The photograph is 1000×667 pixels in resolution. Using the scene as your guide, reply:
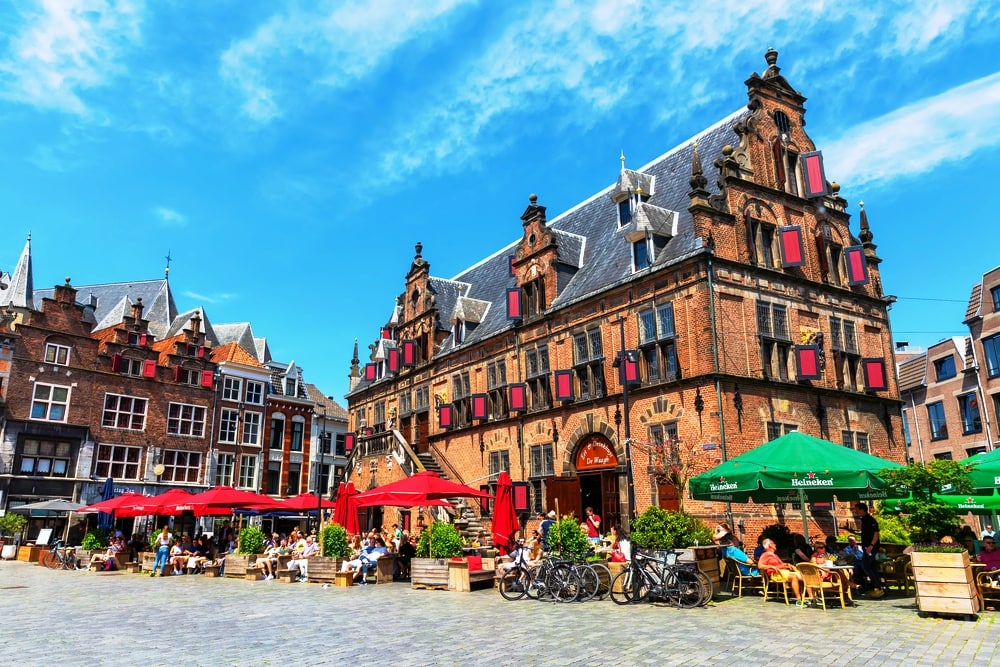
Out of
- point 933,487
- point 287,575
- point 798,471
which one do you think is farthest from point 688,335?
point 287,575

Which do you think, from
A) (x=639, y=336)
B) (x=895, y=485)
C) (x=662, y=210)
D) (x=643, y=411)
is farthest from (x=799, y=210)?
(x=895, y=485)

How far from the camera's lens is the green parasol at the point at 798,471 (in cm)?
1266

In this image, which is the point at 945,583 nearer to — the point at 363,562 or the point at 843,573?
the point at 843,573

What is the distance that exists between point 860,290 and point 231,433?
3785 centimetres

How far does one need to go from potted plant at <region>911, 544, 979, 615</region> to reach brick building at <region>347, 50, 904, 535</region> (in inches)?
365

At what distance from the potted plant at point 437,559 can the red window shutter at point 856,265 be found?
16.9m

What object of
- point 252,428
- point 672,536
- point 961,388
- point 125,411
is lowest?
point 672,536

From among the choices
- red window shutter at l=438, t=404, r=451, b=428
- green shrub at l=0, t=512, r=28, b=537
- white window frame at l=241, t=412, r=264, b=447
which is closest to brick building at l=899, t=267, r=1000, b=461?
red window shutter at l=438, t=404, r=451, b=428

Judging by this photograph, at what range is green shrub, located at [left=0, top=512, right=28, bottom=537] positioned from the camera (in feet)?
103

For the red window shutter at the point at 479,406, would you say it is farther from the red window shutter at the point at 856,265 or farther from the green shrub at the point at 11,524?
the green shrub at the point at 11,524

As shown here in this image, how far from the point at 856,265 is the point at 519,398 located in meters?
13.1

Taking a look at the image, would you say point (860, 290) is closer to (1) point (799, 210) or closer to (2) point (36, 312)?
(1) point (799, 210)

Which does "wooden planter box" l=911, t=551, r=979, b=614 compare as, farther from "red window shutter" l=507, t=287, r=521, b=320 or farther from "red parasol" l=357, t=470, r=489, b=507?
"red window shutter" l=507, t=287, r=521, b=320

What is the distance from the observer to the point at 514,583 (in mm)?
14547
